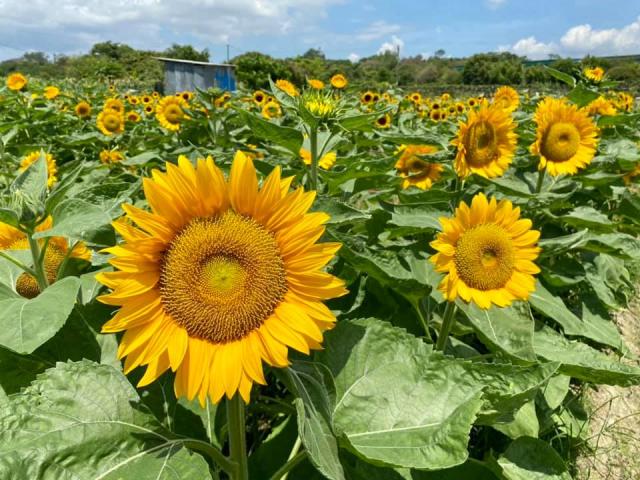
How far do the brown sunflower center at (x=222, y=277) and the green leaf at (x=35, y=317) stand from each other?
0.33 metres

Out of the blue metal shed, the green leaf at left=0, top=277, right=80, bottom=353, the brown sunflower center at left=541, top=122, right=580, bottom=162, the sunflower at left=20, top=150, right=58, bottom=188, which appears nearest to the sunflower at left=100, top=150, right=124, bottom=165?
the sunflower at left=20, top=150, right=58, bottom=188

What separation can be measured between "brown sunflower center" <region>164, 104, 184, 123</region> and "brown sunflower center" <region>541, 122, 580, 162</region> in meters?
4.53

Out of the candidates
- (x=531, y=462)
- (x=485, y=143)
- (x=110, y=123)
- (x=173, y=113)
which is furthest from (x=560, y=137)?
(x=110, y=123)

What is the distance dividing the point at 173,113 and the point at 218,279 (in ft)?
19.1

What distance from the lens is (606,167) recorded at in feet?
13.9

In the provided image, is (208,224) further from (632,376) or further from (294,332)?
(632,376)

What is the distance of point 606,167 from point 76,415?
14.2 ft

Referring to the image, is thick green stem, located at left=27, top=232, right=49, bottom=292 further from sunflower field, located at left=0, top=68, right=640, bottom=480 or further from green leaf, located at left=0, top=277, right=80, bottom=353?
green leaf, located at left=0, top=277, right=80, bottom=353

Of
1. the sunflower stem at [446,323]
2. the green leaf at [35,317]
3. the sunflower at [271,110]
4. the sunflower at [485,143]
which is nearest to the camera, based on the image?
the green leaf at [35,317]

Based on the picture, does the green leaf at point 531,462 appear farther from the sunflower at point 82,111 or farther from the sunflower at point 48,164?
the sunflower at point 82,111

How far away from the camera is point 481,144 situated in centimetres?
321

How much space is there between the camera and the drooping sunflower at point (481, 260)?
2.12 meters

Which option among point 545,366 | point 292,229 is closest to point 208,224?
point 292,229

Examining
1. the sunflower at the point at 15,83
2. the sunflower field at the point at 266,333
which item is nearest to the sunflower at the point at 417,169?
the sunflower field at the point at 266,333
